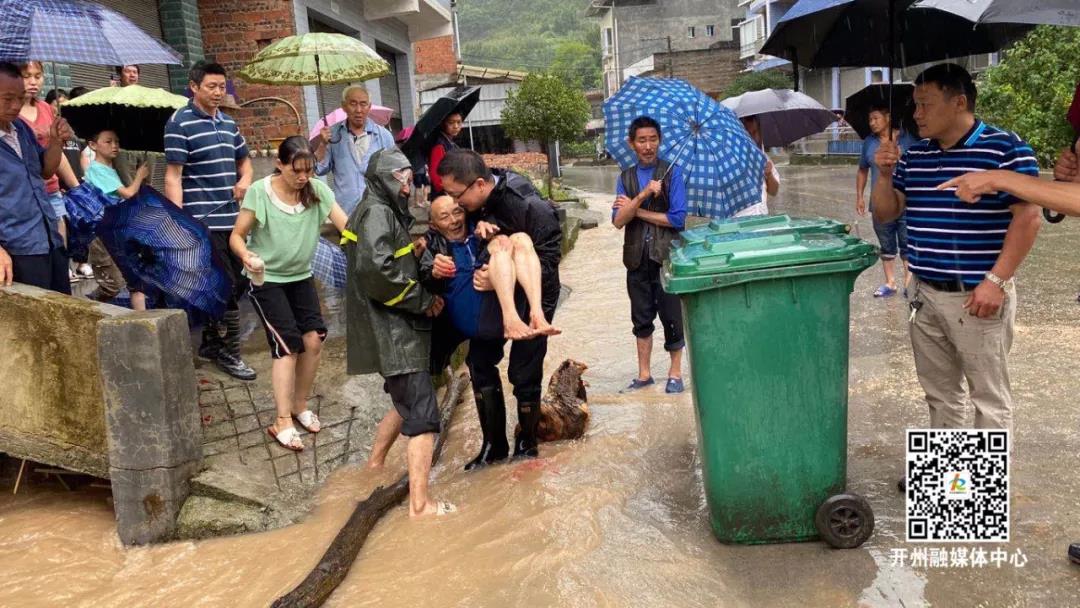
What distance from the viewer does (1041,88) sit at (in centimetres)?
1673

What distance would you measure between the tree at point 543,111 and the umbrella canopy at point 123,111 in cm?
1954

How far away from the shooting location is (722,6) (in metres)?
52.5

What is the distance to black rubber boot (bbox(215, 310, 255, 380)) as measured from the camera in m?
5.52

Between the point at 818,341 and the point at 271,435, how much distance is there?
9.70 ft

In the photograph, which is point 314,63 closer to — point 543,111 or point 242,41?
point 242,41

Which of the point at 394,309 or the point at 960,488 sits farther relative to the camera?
the point at 394,309

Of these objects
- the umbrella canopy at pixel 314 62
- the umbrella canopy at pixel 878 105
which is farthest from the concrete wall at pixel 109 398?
the umbrella canopy at pixel 878 105

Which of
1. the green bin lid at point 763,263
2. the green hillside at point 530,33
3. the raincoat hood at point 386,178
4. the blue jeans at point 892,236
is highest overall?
the green hillside at point 530,33

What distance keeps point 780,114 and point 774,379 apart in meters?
4.34

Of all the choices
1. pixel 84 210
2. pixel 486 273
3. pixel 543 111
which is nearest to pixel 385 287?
pixel 486 273

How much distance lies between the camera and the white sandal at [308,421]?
502 centimetres

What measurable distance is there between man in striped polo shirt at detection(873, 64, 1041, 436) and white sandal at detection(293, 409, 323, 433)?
10.5 feet

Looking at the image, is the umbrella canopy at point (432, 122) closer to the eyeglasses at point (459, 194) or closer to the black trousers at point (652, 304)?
the eyeglasses at point (459, 194)

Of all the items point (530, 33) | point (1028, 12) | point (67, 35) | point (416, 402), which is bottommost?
point (416, 402)
